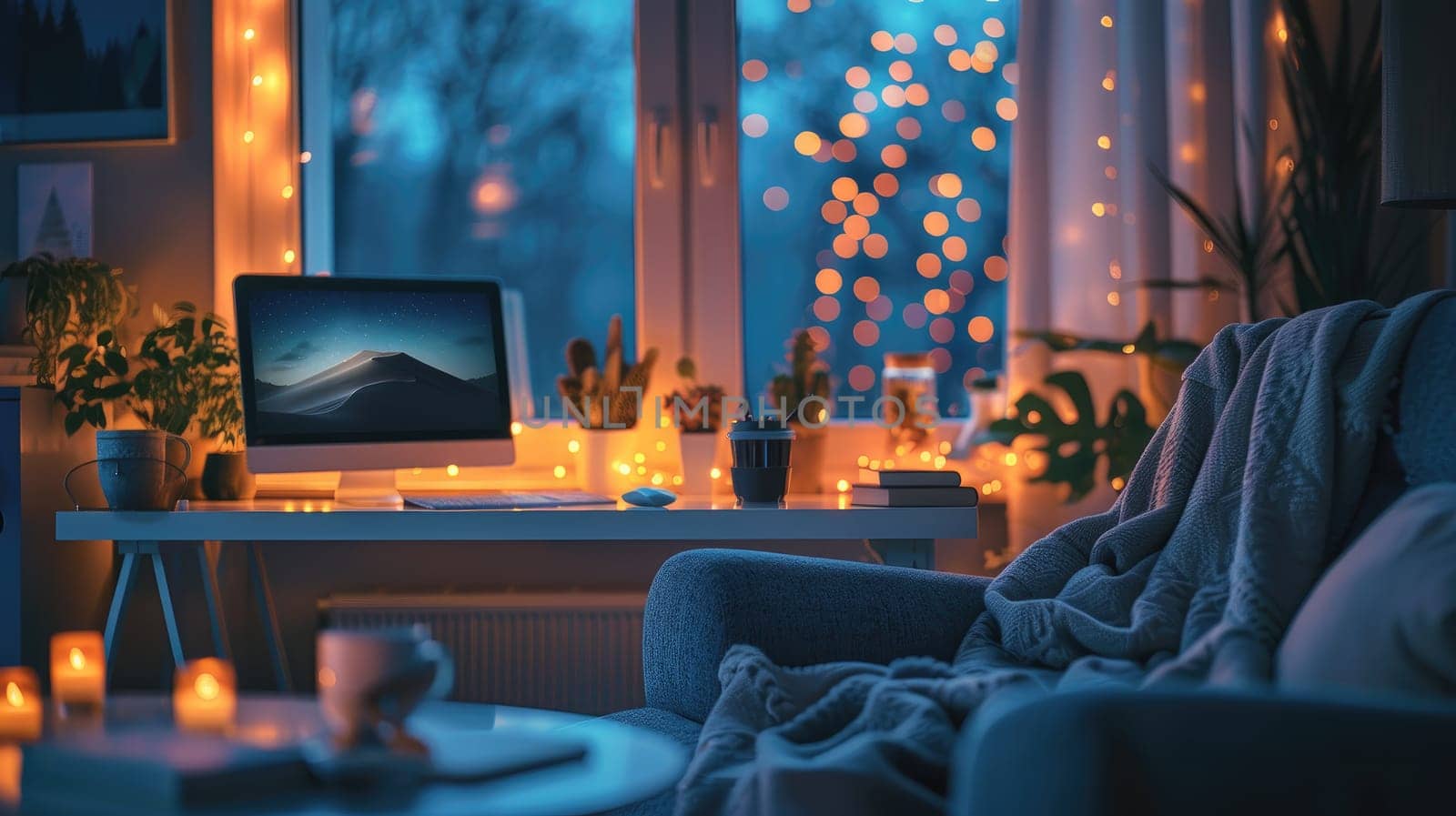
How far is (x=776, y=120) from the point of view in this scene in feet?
10.3

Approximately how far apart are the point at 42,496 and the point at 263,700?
5.17 feet

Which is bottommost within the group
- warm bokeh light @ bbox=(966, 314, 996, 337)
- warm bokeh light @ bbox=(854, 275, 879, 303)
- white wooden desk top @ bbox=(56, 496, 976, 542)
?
white wooden desk top @ bbox=(56, 496, 976, 542)

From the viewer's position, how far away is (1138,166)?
8.96 feet

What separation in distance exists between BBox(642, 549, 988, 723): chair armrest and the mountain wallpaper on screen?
38.4 inches

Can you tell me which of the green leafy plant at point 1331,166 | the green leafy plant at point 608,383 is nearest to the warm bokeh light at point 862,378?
the green leafy plant at point 608,383

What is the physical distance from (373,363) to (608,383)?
0.48m

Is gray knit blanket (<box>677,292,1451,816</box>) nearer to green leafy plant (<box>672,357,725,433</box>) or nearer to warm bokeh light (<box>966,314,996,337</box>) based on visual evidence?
green leafy plant (<box>672,357,725,433</box>)

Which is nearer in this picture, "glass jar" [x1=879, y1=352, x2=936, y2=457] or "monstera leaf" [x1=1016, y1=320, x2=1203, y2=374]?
"monstera leaf" [x1=1016, y1=320, x2=1203, y2=374]

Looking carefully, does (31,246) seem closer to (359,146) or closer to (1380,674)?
(359,146)

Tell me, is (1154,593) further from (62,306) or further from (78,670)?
(62,306)

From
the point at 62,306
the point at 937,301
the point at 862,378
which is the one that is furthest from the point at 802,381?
the point at 62,306

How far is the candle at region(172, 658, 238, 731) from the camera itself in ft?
3.96

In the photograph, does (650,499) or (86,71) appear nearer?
(650,499)

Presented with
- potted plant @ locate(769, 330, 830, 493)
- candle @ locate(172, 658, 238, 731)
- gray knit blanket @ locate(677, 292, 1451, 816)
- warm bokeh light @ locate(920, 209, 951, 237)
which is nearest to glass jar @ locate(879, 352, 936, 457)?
potted plant @ locate(769, 330, 830, 493)
